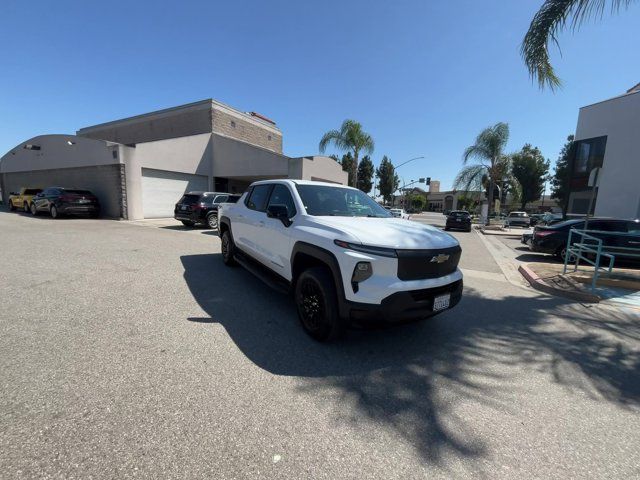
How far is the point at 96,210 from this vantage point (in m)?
16.9

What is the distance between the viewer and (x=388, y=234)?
3.25m

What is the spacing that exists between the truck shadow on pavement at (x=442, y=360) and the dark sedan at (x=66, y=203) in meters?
15.8

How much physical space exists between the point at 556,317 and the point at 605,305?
150 centimetres

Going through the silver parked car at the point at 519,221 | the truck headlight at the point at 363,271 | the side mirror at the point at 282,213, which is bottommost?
the silver parked car at the point at 519,221

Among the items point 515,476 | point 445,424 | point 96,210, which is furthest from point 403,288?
point 96,210

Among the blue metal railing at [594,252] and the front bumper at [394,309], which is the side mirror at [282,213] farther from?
the blue metal railing at [594,252]

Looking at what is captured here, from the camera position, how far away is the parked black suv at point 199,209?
13436 mm

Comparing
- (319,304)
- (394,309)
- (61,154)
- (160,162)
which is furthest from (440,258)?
(61,154)

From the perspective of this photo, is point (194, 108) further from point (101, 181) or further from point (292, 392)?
point (292, 392)

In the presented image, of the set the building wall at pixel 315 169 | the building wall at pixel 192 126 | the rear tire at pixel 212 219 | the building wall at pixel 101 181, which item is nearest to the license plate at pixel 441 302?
the rear tire at pixel 212 219

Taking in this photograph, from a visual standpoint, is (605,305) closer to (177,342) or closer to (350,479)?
(350,479)

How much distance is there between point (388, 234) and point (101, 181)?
20.3 m

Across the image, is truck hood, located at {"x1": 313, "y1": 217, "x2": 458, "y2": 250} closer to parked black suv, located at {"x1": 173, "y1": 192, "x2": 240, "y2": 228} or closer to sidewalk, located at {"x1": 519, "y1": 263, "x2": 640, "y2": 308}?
sidewalk, located at {"x1": 519, "y1": 263, "x2": 640, "y2": 308}

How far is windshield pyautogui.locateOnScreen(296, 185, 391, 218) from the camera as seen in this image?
4152 mm
